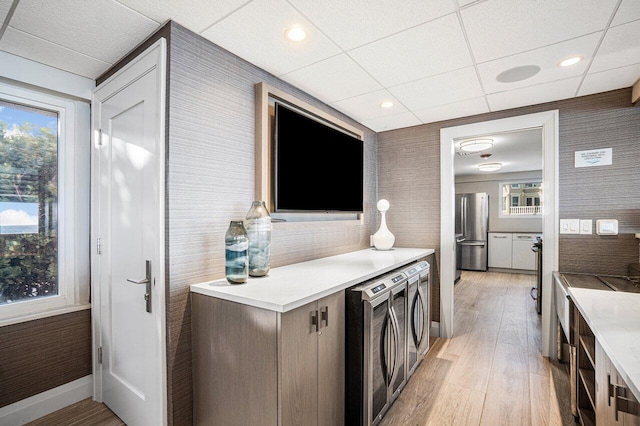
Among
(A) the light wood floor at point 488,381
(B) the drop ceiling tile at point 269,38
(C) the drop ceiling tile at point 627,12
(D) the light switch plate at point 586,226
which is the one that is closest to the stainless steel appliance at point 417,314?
(A) the light wood floor at point 488,381

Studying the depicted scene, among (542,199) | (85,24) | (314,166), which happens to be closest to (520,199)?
(542,199)

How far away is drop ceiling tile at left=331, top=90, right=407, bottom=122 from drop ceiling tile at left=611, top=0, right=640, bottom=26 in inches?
53.5

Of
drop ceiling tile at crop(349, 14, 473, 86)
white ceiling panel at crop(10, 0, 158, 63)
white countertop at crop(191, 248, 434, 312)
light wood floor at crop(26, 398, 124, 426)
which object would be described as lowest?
light wood floor at crop(26, 398, 124, 426)

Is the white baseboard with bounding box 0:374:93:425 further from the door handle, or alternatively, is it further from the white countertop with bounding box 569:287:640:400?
the white countertop with bounding box 569:287:640:400

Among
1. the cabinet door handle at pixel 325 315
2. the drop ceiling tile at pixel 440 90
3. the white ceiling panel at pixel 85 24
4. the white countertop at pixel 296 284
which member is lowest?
the cabinet door handle at pixel 325 315

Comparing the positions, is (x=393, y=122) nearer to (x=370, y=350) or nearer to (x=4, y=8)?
(x=370, y=350)

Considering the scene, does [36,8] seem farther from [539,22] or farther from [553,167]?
[553,167]

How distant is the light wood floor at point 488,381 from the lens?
6.37 ft

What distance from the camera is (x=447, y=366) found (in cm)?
259

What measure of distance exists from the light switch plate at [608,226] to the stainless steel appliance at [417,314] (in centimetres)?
142

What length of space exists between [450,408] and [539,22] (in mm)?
2348

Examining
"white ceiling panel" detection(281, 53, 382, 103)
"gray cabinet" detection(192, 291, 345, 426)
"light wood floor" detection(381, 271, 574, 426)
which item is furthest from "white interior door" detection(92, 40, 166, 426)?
"light wood floor" detection(381, 271, 574, 426)

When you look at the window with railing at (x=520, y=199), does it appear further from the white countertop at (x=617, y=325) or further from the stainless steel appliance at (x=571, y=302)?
the white countertop at (x=617, y=325)

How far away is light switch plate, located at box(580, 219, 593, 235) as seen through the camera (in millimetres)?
2559
